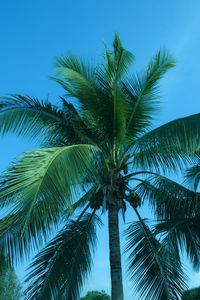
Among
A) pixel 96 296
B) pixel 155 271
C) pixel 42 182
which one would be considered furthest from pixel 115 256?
pixel 96 296

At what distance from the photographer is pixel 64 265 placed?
7.63m

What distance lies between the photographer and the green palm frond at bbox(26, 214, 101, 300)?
7.34 meters

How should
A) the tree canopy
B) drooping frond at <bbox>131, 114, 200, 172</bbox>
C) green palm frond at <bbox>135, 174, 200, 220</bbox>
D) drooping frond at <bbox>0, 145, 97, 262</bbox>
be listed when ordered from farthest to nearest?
1. the tree canopy
2. green palm frond at <bbox>135, 174, 200, 220</bbox>
3. drooping frond at <bbox>131, 114, 200, 172</bbox>
4. drooping frond at <bbox>0, 145, 97, 262</bbox>

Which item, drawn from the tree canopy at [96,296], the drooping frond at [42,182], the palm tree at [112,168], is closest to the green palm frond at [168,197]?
the palm tree at [112,168]

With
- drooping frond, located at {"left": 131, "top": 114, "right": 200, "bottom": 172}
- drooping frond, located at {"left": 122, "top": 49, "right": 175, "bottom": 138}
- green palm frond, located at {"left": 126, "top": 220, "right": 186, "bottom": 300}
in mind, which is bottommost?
green palm frond, located at {"left": 126, "top": 220, "right": 186, "bottom": 300}

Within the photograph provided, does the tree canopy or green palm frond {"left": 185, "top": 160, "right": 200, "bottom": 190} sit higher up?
green palm frond {"left": 185, "top": 160, "right": 200, "bottom": 190}

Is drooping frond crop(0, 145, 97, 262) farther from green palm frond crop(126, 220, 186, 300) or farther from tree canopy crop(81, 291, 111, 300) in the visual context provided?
tree canopy crop(81, 291, 111, 300)

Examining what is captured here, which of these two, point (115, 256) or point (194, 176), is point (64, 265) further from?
point (194, 176)

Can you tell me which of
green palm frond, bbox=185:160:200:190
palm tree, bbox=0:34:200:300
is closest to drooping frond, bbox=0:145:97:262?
palm tree, bbox=0:34:200:300

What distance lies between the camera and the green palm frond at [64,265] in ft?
24.1

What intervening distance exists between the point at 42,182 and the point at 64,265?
403 centimetres

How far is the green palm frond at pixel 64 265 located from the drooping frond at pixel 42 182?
239 centimetres

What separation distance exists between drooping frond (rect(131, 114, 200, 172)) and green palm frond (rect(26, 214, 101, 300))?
249 cm

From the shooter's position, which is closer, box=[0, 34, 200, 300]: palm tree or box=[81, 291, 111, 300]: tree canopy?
box=[0, 34, 200, 300]: palm tree
